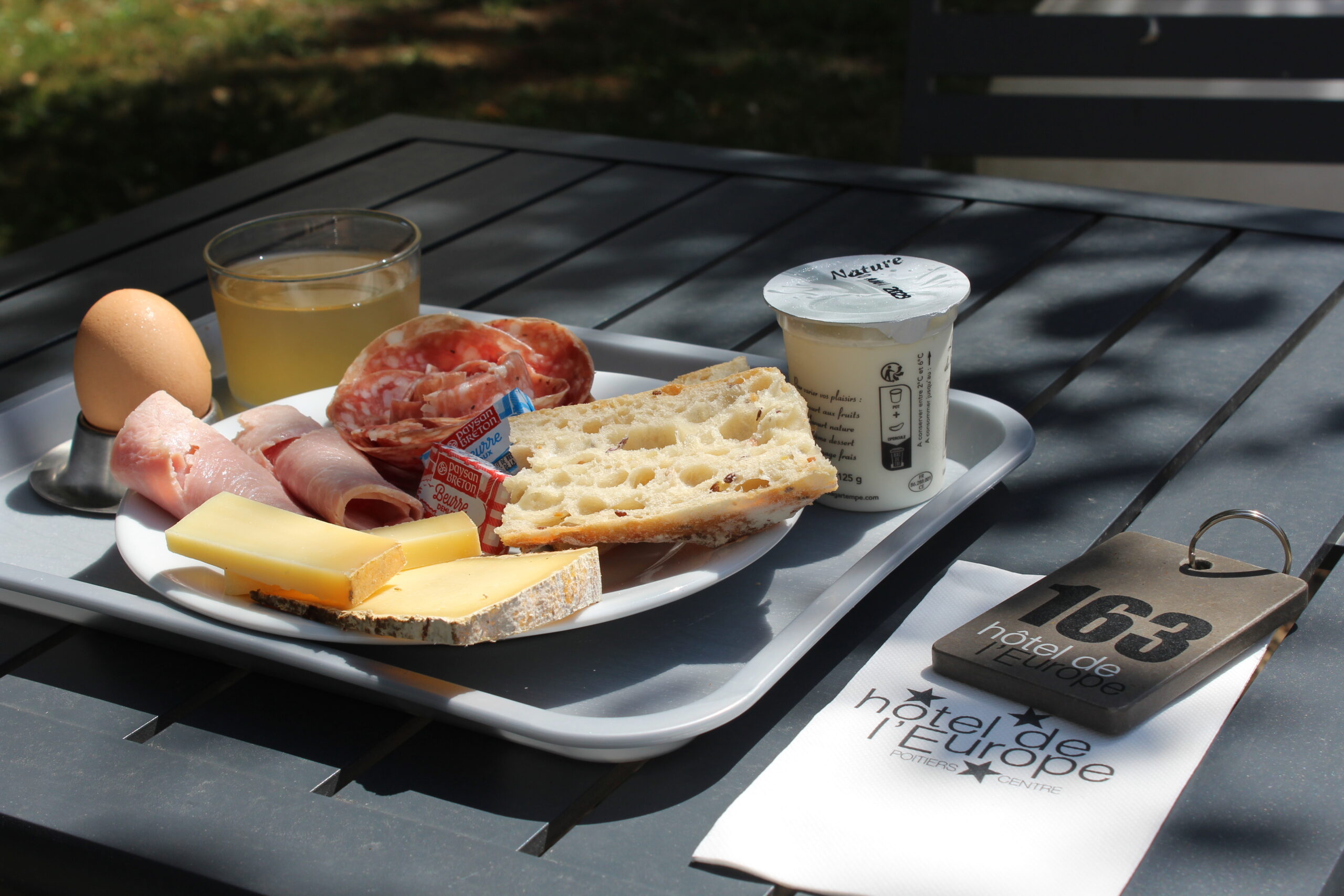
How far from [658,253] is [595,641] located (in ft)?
3.14

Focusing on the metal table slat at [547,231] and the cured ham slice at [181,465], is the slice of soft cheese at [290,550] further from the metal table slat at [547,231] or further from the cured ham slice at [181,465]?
the metal table slat at [547,231]

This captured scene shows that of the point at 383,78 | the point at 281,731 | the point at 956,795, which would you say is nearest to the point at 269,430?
the point at 281,731

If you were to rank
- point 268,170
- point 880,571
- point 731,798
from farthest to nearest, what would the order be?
point 268,170 → point 880,571 → point 731,798

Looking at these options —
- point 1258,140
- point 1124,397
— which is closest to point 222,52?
point 1258,140

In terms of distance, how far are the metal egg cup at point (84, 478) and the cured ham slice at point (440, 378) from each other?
202 millimetres

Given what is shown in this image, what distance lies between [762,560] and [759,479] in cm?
9

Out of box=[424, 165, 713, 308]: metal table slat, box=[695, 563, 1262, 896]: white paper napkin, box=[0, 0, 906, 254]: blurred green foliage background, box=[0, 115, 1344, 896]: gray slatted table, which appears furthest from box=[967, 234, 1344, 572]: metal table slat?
box=[0, 0, 906, 254]: blurred green foliage background

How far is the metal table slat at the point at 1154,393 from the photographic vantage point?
1094 millimetres

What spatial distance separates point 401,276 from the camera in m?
1.33

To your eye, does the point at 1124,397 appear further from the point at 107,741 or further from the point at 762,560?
the point at 107,741

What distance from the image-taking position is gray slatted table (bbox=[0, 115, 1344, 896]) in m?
0.73

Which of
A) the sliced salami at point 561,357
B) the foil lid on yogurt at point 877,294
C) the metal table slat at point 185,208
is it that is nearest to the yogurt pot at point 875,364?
the foil lid on yogurt at point 877,294

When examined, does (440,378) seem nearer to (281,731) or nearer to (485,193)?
(281,731)

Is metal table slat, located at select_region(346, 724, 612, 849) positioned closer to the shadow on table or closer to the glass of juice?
the shadow on table
